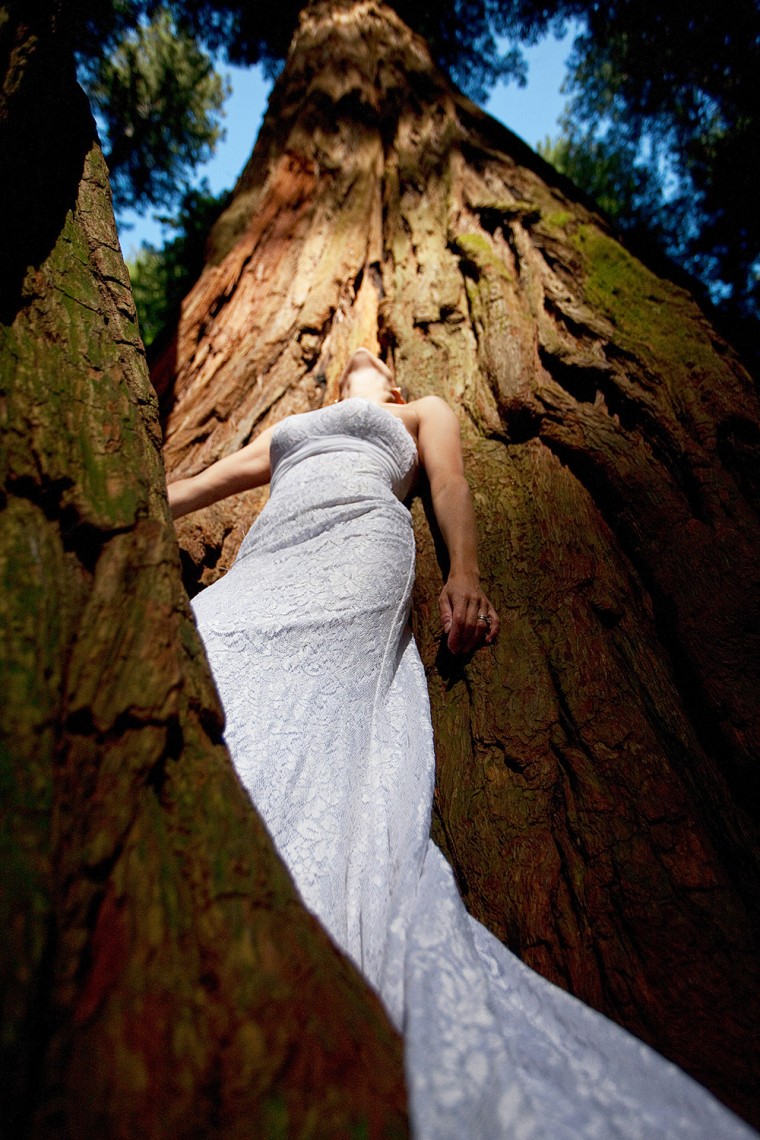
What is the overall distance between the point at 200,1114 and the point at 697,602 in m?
1.51

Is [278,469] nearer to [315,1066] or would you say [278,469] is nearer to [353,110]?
[315,1066]

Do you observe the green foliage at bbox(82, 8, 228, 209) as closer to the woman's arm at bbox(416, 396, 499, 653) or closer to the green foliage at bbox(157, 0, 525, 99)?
the green foliage at bbox(157, 0, 525, 99)

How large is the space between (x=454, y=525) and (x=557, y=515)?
345 millimetres

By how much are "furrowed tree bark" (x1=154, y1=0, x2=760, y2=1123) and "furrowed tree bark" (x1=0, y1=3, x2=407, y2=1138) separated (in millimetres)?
645

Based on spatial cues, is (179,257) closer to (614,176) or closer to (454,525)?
(454,525)

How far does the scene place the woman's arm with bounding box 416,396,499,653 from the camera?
5.38 ft

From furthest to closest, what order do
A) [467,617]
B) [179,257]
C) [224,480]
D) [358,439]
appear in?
[179,257]
[224,480]
[358,439]
[467,617]

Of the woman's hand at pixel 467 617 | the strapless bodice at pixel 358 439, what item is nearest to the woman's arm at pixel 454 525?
the woman's hand at pixel 467 617

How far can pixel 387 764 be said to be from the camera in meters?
1.27

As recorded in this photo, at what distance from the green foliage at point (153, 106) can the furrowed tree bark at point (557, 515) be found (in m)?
4.94

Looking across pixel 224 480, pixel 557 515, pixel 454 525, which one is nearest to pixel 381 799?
pixel 454 525

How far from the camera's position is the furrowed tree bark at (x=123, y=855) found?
0.51 meters

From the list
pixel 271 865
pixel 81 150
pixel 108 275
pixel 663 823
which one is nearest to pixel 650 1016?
pixel 663 823

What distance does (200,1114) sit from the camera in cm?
50
